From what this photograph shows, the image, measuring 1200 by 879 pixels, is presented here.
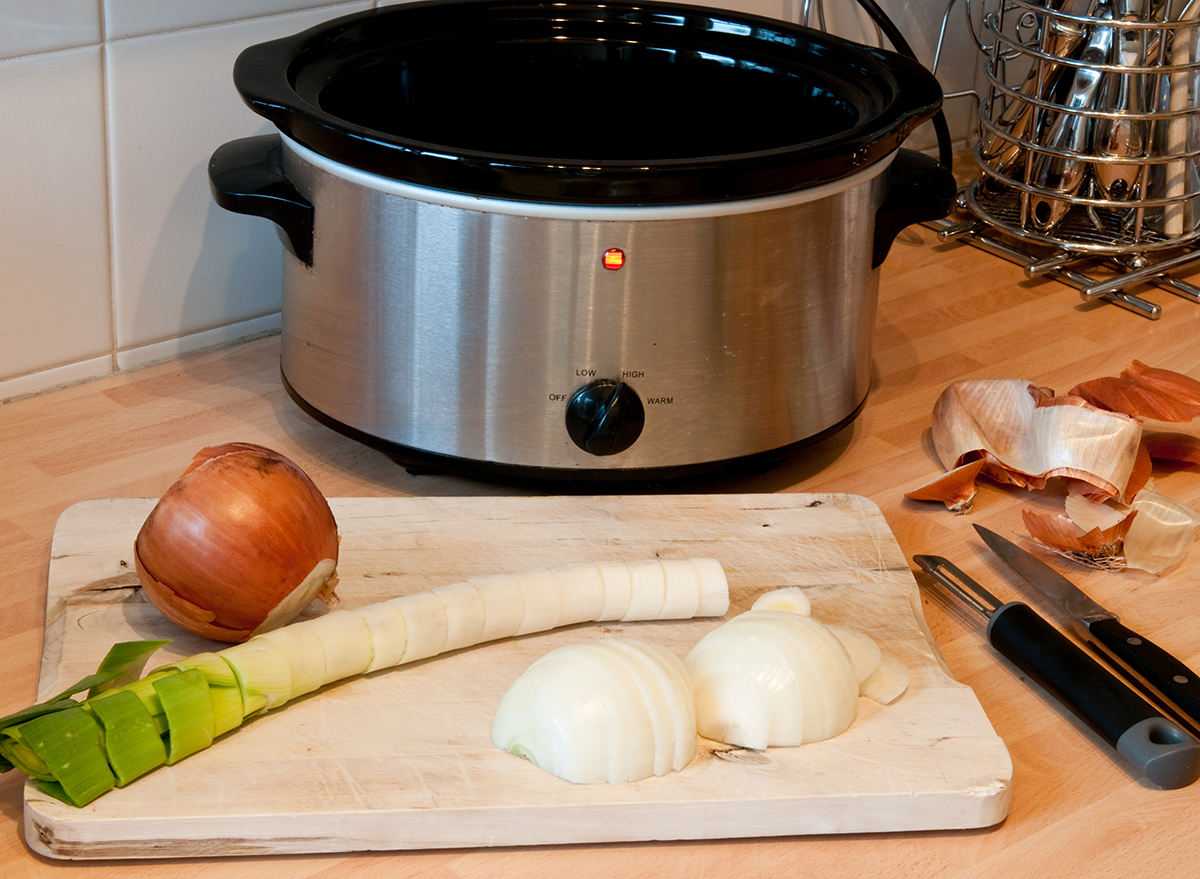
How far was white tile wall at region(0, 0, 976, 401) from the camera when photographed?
922 mm

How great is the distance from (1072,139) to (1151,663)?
0.71 m

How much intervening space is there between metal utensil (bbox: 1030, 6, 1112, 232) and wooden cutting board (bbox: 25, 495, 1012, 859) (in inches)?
24.6

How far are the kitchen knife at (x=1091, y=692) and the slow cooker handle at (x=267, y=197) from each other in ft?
1.57

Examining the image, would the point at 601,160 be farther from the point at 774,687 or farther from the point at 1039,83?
the point at 1039,83

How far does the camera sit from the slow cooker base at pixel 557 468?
834 millimetres

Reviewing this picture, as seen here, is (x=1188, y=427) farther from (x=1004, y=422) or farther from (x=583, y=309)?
(x=583, y=309)

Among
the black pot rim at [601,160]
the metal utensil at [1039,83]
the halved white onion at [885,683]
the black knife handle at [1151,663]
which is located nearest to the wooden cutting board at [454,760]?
the halved white onion at [885,683]

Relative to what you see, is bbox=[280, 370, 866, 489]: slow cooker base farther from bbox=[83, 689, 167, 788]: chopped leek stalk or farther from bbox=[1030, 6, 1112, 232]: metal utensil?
bbox=[1030, 6, 1112, 232]: metal utensil

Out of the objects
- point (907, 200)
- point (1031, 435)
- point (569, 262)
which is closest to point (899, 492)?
point (1031, 435)

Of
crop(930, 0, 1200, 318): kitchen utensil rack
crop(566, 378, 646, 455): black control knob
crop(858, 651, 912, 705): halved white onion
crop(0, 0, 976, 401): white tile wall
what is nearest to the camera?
crop(858, 651, 912, 705): halved white onion

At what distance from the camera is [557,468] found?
83 centimetres

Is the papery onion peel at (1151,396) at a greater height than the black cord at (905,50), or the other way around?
the black cord at (905,50)

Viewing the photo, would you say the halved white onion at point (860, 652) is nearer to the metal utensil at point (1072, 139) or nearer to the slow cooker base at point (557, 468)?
the slow cooker base at point (557, 468)

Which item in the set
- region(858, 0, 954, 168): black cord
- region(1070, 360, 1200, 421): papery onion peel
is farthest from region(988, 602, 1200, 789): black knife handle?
region(858, 0, 954, 168): black cord
